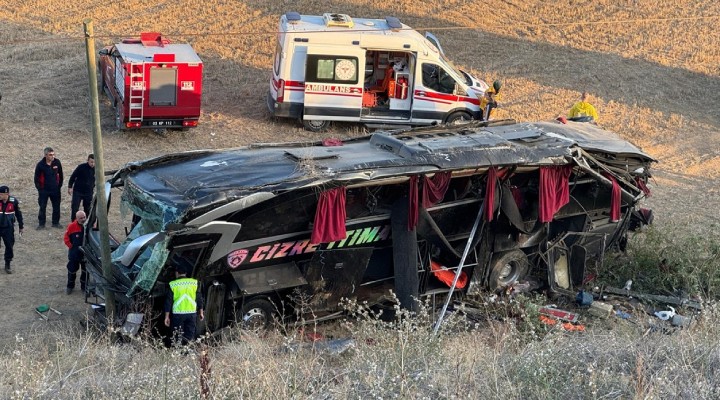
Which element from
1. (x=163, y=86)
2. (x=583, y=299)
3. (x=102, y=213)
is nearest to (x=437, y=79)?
(x=163, y=86)

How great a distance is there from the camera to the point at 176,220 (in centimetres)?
1031

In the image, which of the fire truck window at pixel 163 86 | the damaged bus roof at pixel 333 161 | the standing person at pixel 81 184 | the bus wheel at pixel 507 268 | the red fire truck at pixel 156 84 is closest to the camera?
the damaged bus roof at pixel 333 161

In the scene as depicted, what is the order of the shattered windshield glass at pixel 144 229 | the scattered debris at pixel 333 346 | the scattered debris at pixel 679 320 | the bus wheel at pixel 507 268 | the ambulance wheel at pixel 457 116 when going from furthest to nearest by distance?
the ambulance wheel at pixel 457 116 → the bus wheel at pixel 507 268 → the scattered debris at pixel 679 320 → the scattered debris at pixel 333 346 → the shattered windshield glass at pixel 144 229

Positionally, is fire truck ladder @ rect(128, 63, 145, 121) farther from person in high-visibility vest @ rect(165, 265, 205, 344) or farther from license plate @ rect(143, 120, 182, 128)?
person in high-visibility vest @ rect(165, 265, 205, 344)

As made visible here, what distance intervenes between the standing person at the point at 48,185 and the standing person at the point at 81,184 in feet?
0.72

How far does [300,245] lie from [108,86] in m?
10.9

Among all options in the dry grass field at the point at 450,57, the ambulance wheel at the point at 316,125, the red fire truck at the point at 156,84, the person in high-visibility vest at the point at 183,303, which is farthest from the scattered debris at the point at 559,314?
the red fire truck at the point at 156,84

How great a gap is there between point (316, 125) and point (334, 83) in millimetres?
1066

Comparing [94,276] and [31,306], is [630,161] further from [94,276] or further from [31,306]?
[31,306]

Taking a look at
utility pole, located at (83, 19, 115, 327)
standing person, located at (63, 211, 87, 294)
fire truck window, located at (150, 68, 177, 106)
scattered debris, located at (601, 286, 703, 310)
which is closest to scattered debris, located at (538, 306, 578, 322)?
scattered debris, located at (601, 286, 703, 310)

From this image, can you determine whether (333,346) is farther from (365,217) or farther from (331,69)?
(331,69)

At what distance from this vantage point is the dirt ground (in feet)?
60.2

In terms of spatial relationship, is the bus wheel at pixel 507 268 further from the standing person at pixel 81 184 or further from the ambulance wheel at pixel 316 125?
the ambulance wheel at pixel 316 125

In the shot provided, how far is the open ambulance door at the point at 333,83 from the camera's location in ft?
63.6
